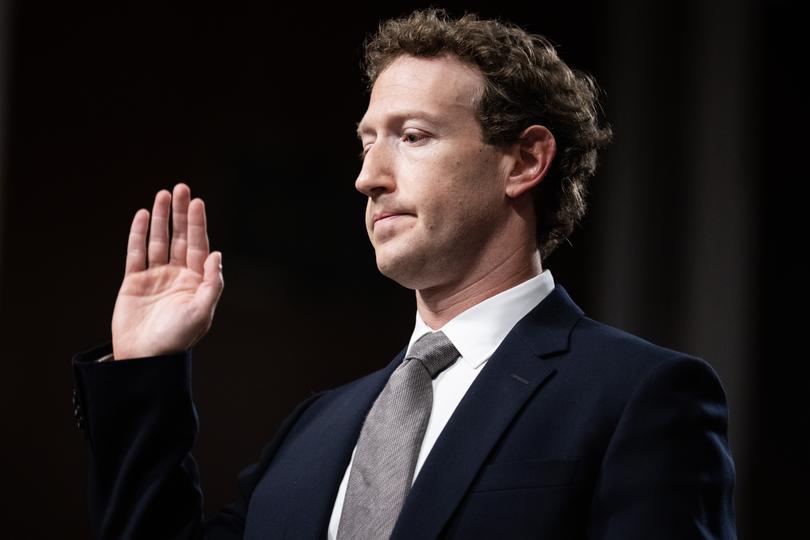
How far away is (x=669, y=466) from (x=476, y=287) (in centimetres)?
48

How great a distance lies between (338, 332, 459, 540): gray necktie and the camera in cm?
146

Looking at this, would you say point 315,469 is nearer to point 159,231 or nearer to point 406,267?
point 406,267

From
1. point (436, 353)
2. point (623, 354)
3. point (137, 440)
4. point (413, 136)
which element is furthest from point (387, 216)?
point (137, 440)

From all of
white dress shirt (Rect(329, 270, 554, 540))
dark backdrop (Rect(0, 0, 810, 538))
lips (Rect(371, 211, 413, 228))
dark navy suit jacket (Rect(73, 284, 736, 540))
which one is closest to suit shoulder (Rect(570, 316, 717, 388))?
dark navy suit jacket (Rect(73, 284, 736, 540))

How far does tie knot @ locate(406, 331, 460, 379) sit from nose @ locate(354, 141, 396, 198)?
259 millimetres

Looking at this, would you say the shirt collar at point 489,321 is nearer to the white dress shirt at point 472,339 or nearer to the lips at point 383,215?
the white dress shirt at point 472,339

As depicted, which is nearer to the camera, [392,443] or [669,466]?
[669,466]

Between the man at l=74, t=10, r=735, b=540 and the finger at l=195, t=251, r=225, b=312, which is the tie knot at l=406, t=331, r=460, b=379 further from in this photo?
the finger at l=195, t=251, r=225, b=312

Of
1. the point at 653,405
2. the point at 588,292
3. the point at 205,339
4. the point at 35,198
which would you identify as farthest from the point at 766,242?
the point at 653,405

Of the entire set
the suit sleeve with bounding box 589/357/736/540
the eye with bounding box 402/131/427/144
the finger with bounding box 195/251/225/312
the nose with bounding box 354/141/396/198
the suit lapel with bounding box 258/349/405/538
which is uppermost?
the eye with bounding box 402/131/427/144

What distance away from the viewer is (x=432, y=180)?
1.62m

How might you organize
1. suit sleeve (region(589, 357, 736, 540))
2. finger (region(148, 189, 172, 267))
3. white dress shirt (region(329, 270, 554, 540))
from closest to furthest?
suit sleeve (region(589, 357, 736, 540)), white dress shirt (region(329, 270, 554, 540)), finger (region(148, 189, 172, 267))

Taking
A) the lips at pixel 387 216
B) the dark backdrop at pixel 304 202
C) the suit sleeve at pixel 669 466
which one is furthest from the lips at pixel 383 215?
the dark backdrop at pixel 304 202

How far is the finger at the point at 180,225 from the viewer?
5.94 feet
